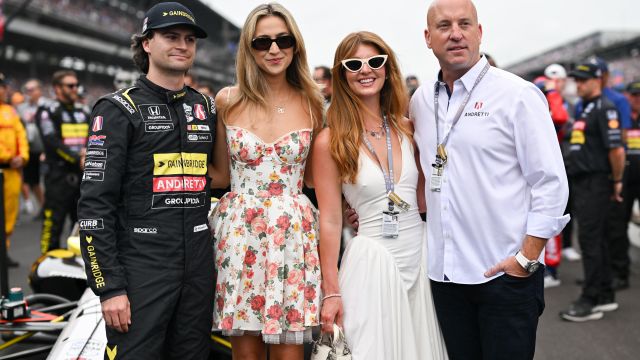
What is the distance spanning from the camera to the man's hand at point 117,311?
212cm

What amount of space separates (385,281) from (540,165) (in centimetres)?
79

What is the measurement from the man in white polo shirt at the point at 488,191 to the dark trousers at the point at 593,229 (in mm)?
3117

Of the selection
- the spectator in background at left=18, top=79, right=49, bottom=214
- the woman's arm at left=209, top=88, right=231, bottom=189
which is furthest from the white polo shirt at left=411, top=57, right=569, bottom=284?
the spectator in background at left=18, top=79, right=49, bottom=214

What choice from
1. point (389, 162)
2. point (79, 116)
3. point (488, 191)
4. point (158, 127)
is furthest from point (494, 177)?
point (79, 116)

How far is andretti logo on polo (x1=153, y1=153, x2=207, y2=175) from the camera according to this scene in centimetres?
224

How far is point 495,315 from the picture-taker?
88.0 inches

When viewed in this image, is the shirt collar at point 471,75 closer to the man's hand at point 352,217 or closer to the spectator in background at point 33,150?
the man's hand at point 352,217

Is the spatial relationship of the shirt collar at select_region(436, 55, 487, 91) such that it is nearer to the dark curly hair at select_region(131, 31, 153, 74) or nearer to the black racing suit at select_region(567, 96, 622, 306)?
the dark curly hair at select_region(131, 31, 153, 74)

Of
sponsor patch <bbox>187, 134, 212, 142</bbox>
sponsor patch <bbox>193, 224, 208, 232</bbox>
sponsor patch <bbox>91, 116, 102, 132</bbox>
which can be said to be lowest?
sponsor patch <bbox>193, 224, 208, 232</bbox>

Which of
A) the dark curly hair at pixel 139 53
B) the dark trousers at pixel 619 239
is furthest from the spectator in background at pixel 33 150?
the dark trousers at pixel 619 239

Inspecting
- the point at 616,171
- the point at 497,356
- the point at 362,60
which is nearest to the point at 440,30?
the point at 362,60

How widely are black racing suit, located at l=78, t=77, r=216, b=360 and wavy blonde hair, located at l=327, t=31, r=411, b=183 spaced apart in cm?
59

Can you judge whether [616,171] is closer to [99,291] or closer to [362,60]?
[362,60]

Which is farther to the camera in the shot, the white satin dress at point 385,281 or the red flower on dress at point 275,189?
the red flower on dress at point 275,189
